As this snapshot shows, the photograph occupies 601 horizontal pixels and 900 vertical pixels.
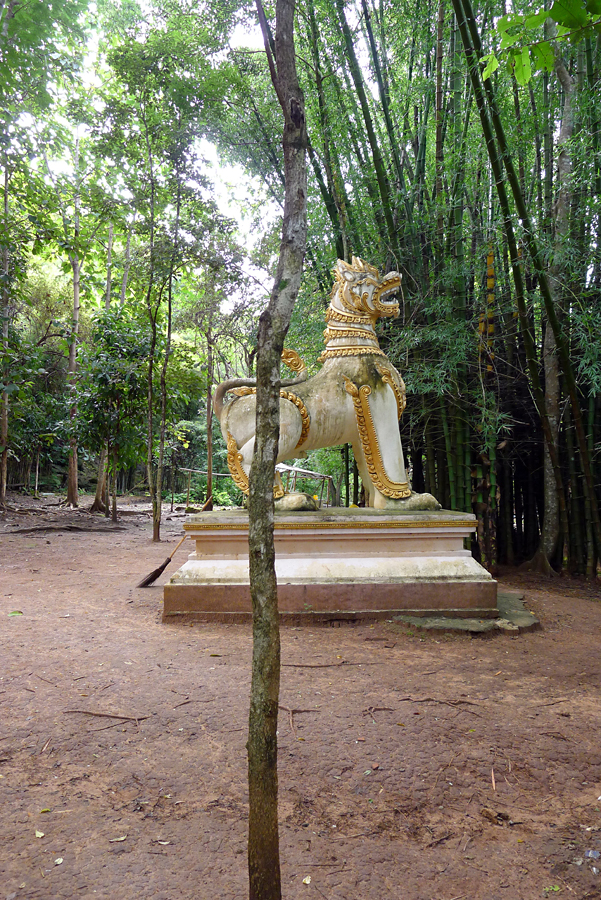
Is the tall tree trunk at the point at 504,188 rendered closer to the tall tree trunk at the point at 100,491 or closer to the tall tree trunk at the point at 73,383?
Answer: the tall tree trunk at the point at 73,383

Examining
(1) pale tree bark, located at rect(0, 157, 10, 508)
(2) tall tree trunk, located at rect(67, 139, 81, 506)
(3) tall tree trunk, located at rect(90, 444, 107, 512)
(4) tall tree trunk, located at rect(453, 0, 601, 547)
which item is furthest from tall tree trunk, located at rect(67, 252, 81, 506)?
(4) tall tree trunk, located at rect(453, 0, 601, 547)

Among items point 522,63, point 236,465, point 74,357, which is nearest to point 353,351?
point 236,465

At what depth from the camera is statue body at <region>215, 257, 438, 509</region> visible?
4305mm

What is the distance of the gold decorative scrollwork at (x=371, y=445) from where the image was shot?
4324 mm

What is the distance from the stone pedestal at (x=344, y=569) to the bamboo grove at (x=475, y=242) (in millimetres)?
1494

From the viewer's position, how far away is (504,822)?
176cm

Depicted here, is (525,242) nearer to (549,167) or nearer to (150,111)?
(549,167)

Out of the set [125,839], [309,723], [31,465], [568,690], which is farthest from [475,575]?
[31,465]

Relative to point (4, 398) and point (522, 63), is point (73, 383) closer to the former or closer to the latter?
point (4, 398)

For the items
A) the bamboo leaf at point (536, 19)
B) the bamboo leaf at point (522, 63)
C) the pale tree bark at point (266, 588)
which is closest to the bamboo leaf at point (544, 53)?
the bamboo leaf at point (522, 63)

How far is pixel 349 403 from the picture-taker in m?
4.35

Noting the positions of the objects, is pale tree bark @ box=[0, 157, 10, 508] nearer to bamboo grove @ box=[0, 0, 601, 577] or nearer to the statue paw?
bamboo grove @ box=[0, 0, 601, 577]

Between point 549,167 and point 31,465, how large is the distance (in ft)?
47.9

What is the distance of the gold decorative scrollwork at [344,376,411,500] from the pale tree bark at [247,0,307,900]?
2.85 meters
